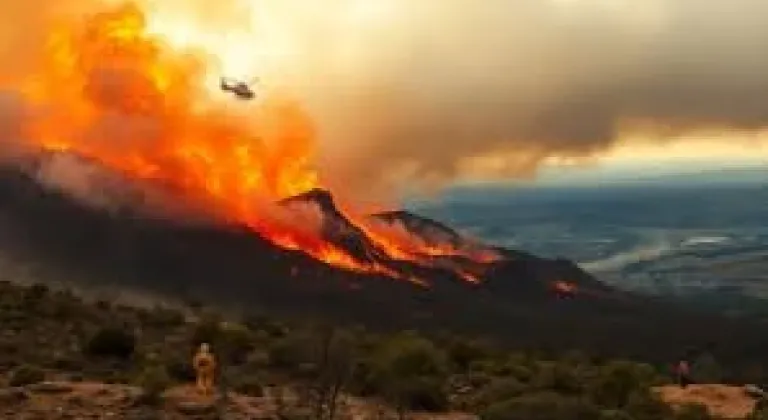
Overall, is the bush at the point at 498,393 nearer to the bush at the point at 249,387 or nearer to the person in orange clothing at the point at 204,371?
the bush at the point at 249,387

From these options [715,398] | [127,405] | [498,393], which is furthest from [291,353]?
[715,398]

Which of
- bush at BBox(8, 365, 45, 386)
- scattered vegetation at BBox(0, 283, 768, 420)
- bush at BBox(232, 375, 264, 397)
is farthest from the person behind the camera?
bush at BBox(232, 375, 264, 397)

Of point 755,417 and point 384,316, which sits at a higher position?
point 384,316

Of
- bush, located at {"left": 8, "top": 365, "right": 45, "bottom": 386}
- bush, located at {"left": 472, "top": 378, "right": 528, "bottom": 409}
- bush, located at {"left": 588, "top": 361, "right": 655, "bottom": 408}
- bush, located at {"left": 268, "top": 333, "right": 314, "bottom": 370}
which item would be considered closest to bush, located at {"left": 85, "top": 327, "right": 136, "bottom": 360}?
bush, located at {"left": 268, "top": 333, "right": 314, "bottom": 370}

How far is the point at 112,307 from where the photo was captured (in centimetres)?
7088

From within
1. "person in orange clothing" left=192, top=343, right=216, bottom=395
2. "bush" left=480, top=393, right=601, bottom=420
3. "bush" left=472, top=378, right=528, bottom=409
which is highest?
"person in orange clothing" left=192, top=343, right=216, bottom=395

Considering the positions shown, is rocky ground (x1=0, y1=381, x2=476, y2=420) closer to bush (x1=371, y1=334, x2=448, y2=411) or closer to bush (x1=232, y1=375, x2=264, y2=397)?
bush (x1=232, y1=375, x2=264, y2=397)

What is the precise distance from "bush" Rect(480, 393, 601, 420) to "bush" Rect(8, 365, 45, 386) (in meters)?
14.2

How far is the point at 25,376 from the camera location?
38.8 m

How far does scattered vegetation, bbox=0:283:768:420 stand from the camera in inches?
1508

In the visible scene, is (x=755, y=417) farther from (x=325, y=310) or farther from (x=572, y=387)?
(x=325, y=310)

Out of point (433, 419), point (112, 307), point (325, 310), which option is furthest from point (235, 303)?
point (433, 419)

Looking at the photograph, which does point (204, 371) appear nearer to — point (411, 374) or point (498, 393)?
point (411, 374)

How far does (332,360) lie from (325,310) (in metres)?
149
